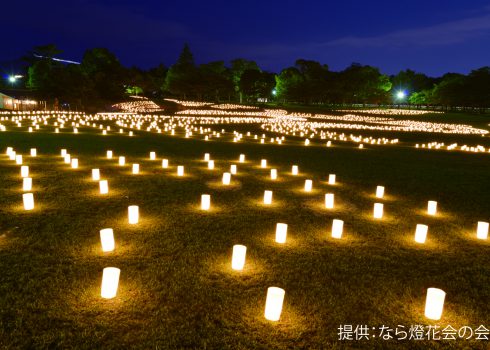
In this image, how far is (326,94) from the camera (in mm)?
71812

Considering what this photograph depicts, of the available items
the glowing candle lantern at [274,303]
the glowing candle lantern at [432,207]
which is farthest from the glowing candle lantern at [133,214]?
the glowing candle lantern at [432,207]

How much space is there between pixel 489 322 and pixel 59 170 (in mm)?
9618

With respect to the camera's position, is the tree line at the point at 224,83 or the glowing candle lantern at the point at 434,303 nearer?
the glowing candle lantern at the point at 434,303

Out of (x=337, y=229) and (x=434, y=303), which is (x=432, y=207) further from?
(x=434, y=303)

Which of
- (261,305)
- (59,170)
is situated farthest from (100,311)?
(59,170)

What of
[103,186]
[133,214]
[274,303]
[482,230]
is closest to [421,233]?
[482,230]

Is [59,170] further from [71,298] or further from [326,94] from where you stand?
[326,94]

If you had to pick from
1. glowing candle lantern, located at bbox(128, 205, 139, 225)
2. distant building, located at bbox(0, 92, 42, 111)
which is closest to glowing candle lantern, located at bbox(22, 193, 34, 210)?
glowing candle lantern, located at bbox(128, 205, 139, 225)

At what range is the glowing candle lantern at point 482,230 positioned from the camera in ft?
20.1

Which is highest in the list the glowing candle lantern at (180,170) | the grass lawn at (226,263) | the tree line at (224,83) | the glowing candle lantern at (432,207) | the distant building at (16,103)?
the tree line at (224,83)

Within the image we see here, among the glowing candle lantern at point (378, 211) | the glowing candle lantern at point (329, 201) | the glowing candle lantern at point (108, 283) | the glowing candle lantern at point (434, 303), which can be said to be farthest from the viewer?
the glowing candle lantern at point (329, 201)

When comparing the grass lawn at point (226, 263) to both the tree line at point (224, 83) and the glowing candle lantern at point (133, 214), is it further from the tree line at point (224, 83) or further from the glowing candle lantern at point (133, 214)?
the tree line at point (224, 83)

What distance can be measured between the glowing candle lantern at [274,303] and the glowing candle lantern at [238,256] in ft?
3.34

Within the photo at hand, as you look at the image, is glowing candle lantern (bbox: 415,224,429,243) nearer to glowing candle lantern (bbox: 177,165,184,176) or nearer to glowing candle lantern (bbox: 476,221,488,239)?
glowing candle lantern (bbox: 476,221,488,239)
